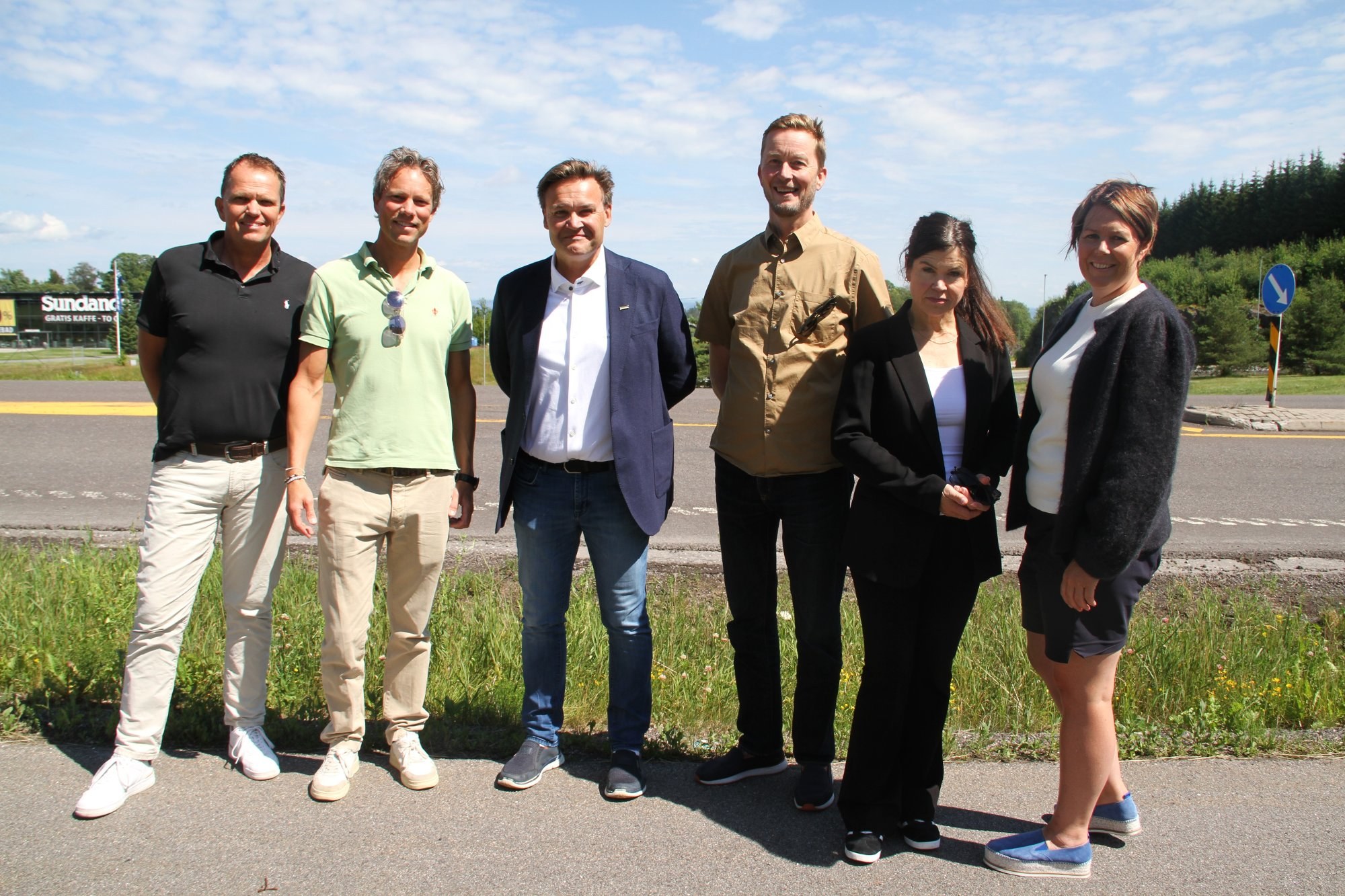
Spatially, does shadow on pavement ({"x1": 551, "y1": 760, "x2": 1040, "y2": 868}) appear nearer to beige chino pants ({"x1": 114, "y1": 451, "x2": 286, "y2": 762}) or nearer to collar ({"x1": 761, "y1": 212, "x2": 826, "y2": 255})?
beige chino pants ({"x1": 114, "y1": 451, "x2": 286, "y2": 762})

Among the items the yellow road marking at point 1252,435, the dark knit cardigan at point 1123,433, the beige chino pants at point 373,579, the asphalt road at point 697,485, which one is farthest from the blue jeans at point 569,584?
the yellow road marking at point 1252,435

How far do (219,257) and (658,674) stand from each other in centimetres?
246

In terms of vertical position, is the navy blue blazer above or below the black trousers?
above

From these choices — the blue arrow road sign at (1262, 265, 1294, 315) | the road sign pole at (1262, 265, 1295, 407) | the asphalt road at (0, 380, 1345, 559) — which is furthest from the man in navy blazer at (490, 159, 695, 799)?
the blue arrow road sign at (1262, 265, 1294, 315)

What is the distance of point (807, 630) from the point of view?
3271 mm

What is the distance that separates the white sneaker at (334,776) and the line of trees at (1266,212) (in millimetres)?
74503

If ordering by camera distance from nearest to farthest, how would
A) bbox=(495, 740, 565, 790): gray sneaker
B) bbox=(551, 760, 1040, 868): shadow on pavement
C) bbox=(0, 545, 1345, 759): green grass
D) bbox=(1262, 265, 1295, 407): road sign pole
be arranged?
bbox=(551, 760, 1040, 868): shadow on pavement < bbox=(495, 740, 565, 790): gray sneaker < bbox=(0, 545, 1345, 759): green grass < bbox=(1262, 265, 1295, 407): road sign pole

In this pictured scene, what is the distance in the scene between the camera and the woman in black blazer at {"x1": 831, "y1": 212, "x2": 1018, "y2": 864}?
2916 mm

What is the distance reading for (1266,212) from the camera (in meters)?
76.0

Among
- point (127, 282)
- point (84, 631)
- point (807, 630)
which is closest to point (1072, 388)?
point (807, 630)

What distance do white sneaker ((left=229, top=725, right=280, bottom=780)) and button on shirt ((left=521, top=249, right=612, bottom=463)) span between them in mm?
1453

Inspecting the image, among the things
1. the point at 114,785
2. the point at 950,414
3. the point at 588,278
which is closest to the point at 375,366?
the point at 588,278

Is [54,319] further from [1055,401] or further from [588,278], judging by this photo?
[1055,401]

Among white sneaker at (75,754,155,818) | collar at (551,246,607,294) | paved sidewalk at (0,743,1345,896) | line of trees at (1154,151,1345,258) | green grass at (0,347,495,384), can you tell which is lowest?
paved sidewalk at (0,743,1345,896)
